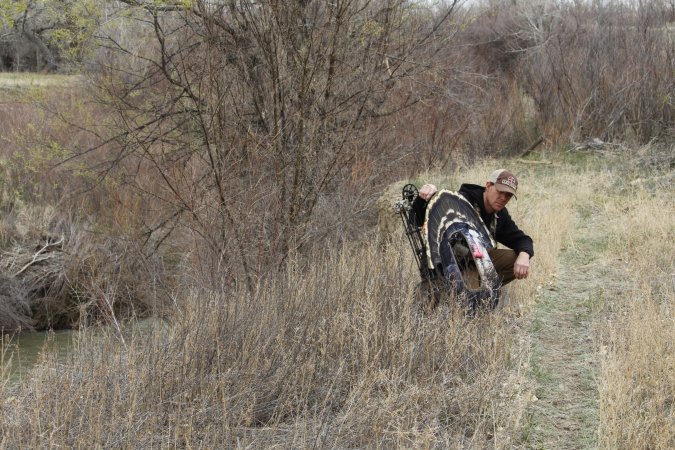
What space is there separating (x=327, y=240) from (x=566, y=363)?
3399 millimetres

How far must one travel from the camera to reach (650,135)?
46.8 feet

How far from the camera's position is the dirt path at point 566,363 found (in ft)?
14.0

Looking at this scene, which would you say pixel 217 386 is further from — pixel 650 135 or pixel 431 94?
pixel 650 135

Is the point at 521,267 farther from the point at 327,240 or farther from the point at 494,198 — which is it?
the point at 327,240

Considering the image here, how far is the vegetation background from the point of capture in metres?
4.25

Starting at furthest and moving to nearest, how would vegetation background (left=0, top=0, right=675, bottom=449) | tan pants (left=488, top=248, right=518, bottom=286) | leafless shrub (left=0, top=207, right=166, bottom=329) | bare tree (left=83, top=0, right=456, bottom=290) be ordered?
1. leafless shrub (left=0, top=207, right=166, bottom=329)
2. bare tree (left=83, top=0, right=456, bottom=290)
3. tan pants (left=488, top=248, right=518, bottom=286)
4. vegetation background (left=0, top=0, right=675, bottom=449)

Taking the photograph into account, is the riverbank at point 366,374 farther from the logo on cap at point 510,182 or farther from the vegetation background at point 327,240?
the logo on cap at point 510,182

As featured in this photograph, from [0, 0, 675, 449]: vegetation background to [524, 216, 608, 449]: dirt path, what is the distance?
2cm

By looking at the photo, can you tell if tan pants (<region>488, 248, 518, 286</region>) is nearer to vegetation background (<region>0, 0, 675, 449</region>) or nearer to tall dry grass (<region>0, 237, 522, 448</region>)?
vegetation background (<region>0, 0, 675, 449</region>)

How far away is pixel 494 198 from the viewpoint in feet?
19.6

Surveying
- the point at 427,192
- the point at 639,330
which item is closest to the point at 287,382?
the point at 427,192

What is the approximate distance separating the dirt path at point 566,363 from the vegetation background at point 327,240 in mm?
23

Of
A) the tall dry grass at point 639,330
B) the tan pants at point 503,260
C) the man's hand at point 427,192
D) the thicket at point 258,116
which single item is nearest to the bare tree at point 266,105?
the thicket at point 258,116

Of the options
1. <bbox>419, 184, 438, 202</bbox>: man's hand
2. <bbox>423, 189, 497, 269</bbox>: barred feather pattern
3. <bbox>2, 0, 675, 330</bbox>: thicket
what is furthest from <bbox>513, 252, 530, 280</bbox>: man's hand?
<bbox>2, 0, 675, 330</bbox>: thicket
